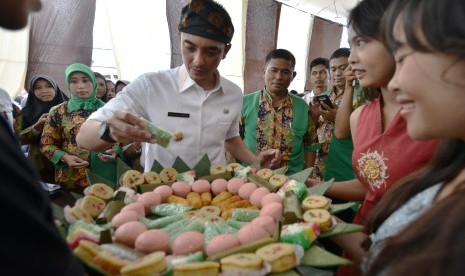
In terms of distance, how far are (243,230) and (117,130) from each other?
0.68 meters

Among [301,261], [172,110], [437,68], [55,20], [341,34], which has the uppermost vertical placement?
[341,34]

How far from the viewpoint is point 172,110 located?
1898 millimetres

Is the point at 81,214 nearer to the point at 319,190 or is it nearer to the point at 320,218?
the point at 320,218

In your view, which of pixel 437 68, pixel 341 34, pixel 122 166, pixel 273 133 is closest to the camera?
pixel 437 68

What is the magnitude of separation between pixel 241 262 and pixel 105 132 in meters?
0.91

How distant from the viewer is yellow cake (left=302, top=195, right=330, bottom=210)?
1218 mm

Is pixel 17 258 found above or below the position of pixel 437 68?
below

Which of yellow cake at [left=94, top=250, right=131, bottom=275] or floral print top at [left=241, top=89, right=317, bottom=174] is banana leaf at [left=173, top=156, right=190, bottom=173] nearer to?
yellow cake at [left=94, top=250, right=131, bottom=275]

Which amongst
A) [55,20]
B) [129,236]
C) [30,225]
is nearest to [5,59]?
[55,20]

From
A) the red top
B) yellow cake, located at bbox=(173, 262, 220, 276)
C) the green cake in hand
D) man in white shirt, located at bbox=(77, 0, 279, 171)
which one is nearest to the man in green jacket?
man in white shirt, located at bbox=(77, 0, 279, 171)

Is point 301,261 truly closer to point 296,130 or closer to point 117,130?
point 117,130

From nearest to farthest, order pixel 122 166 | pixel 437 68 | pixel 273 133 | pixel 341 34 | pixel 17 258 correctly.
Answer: pixel 17 258 → pixel 437 68 → pixel 122 166 → pixel 273 133 → pixel 341 34

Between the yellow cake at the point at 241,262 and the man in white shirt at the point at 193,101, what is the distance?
37.2 inches

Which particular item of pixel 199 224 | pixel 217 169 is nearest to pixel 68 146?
pixel 217 169
